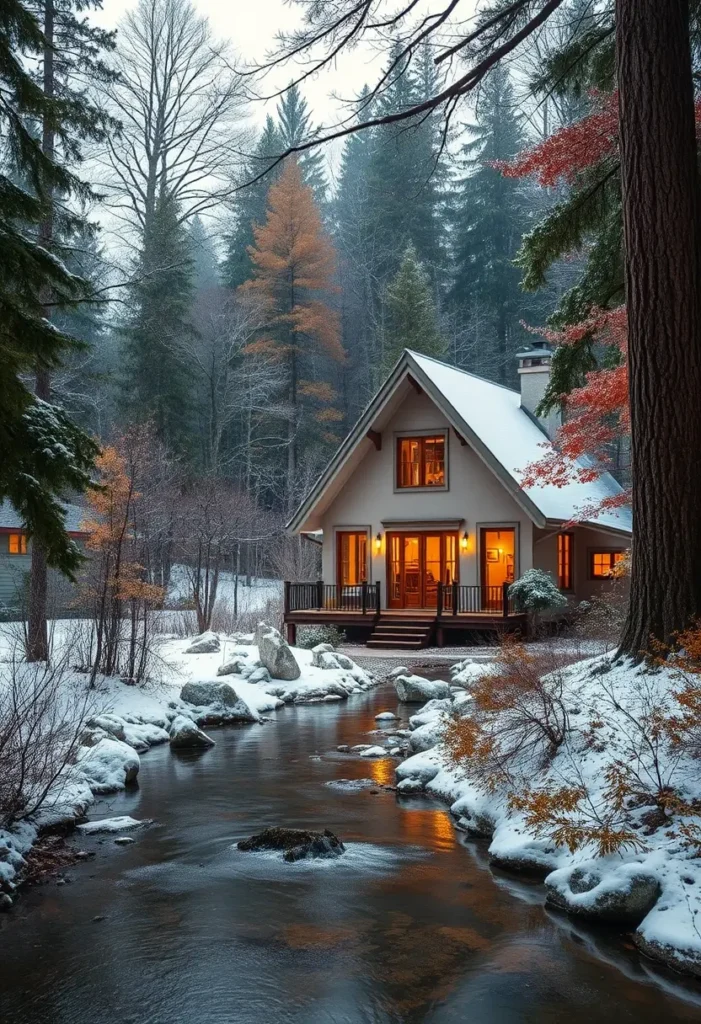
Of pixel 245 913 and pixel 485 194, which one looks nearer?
pixel 245 913

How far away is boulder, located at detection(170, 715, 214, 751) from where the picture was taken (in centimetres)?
1259

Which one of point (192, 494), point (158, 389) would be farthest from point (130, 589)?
point (158, 389)

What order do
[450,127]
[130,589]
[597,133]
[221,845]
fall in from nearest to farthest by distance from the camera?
[221,845]
[450,127]
[597,133]
[130,589]

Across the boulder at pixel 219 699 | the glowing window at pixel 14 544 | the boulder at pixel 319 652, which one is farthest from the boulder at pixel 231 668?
the glowing window at pixel 14 544

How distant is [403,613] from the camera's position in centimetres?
2327

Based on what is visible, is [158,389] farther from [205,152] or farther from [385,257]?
[385,257]

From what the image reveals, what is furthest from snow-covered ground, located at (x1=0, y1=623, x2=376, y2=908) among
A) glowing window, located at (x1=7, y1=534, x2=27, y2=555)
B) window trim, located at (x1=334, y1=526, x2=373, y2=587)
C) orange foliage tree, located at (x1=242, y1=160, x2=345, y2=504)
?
orange foliage tree, located at (x1=242, y1=160, x2=345, y2=504)

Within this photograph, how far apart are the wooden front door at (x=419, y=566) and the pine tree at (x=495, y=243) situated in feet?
58.6

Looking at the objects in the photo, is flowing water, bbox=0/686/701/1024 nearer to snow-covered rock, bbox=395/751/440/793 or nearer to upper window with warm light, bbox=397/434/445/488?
snow-covered rock, bbox=395/751/440/793

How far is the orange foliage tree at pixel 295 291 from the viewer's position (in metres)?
36.4

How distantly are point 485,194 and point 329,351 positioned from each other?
1125cm

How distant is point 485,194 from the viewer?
42.2 m

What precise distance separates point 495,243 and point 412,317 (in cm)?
900

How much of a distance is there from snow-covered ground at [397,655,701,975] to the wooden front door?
1428cm
